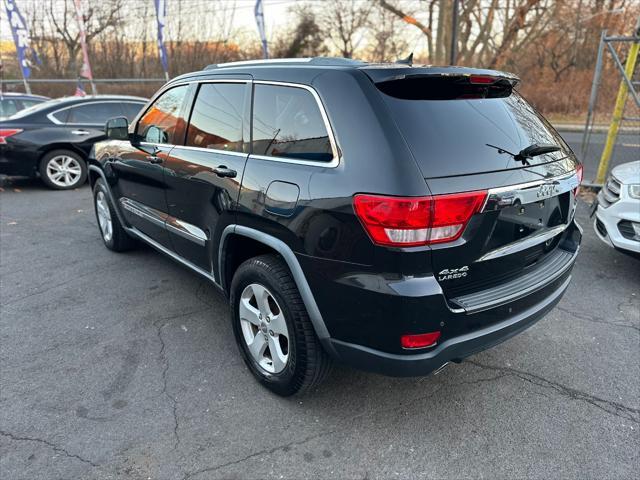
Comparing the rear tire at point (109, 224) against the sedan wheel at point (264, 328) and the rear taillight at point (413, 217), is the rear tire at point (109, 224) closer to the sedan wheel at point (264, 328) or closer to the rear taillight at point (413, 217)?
the sedan wheel at point (264, 328)

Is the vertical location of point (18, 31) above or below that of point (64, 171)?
above

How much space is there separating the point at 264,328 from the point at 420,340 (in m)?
0.99

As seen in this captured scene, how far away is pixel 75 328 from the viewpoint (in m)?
3.46

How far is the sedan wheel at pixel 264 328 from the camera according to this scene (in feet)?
8.41

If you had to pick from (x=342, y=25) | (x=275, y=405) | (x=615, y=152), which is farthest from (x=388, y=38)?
(x=275, y=405)

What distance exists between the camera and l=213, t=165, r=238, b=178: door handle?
2695 millimetres

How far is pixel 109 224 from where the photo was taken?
493 cm

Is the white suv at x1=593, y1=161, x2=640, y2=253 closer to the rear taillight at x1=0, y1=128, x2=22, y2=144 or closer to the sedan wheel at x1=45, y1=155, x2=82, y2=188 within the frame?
the sedan wheel at x1=45, y1=155, x2=82, y2=188

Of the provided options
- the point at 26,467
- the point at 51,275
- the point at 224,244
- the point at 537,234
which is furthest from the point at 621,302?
the point at 51,275

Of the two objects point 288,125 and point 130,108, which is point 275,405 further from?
point 130,108

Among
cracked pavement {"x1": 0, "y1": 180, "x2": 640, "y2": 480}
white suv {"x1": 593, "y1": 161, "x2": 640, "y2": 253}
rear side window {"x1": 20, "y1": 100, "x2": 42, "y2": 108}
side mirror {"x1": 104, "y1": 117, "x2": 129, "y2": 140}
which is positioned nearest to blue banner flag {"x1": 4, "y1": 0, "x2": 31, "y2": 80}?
rear side window {"x1": 20, "y1": 100, "x2": 42, "y2": 108}

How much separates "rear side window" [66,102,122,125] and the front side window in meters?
4.94

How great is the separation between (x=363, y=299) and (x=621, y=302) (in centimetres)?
292

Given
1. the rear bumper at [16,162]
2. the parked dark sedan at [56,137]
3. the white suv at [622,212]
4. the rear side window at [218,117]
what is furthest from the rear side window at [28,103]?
the white suv at [622,212]
